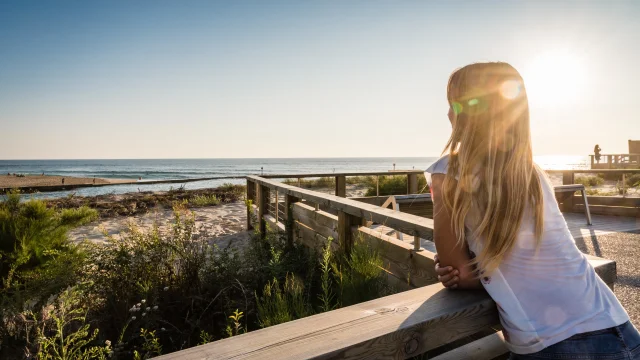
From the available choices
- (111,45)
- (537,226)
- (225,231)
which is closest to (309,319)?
(537,226)

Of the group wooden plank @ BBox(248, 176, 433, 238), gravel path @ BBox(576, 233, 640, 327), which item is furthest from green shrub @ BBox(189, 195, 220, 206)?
gravel path @ BBox(576, 233, 640, 327)

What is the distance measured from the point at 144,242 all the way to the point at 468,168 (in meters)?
2.85

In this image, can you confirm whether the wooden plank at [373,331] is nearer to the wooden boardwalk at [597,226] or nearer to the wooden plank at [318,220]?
the wooden plank at [318,220]

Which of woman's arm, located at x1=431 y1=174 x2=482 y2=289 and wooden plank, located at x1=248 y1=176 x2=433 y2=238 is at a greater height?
woman's arm, located at x1=431 y1=174 x2=482 y2=289

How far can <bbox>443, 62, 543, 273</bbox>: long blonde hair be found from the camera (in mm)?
1018

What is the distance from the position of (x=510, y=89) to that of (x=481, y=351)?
98cm

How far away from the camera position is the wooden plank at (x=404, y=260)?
2.06 meters


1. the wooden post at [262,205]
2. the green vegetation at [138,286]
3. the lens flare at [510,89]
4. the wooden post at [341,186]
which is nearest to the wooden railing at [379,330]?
the lens flare at [510,89]

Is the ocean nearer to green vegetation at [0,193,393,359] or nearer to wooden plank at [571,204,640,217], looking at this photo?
wooden plank at [571,204,640,217]

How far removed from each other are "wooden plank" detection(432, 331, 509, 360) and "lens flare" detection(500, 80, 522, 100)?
3.11 feet

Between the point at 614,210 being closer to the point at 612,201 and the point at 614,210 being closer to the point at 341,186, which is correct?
the point at 612,201

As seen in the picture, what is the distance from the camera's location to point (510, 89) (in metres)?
1.12

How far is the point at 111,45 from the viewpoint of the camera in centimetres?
1388

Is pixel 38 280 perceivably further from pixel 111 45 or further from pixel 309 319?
pixel 111 45
